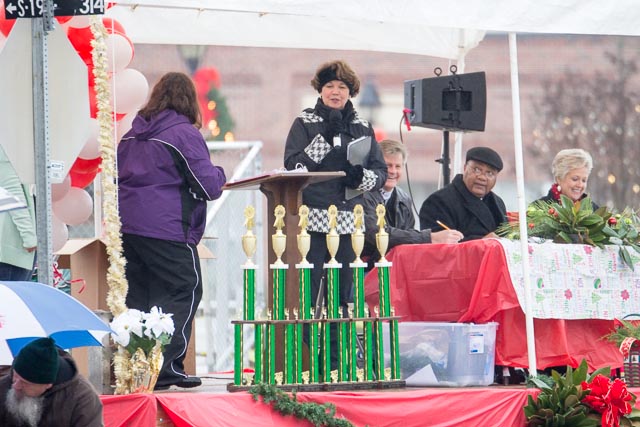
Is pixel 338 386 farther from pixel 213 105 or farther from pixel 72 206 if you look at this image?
pixel 213 105

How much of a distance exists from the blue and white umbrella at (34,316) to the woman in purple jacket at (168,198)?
150 centimetres

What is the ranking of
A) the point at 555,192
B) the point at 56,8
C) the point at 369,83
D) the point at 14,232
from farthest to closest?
1. the point at 369,83
2. the point at 555,192
3. the point at 14,232
4. the point at 56,8

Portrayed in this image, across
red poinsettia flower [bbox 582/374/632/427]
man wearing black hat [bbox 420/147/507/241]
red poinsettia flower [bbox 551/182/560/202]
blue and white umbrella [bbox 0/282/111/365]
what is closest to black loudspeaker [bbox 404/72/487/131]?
man wearing black hat [bbox 420/147/507/241]

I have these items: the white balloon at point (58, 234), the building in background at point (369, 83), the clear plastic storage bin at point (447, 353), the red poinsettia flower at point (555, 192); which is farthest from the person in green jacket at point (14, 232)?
the building in background at point (369, 83)

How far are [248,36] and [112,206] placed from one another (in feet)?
11.6

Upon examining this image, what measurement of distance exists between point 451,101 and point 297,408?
342 centimetres

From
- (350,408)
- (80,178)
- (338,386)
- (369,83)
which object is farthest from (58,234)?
(369,83)

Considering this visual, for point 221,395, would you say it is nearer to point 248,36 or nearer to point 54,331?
point 54,331

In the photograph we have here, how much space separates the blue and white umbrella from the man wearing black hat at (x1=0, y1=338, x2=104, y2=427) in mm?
122

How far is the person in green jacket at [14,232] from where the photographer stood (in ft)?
22.2

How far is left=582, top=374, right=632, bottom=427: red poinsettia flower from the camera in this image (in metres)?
7.31

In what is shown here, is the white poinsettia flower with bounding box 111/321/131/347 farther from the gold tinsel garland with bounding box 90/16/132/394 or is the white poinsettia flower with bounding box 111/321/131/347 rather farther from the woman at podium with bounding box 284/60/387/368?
the woman at podium with bounding box 284/60/387/368

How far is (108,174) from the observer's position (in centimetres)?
687

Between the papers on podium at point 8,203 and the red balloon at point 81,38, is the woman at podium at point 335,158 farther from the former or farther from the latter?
the papers on podium at point 8,203
